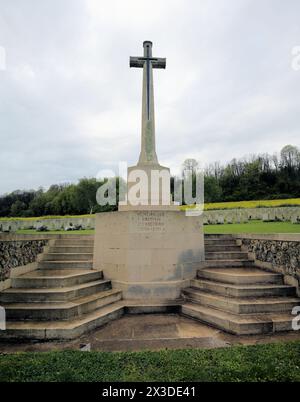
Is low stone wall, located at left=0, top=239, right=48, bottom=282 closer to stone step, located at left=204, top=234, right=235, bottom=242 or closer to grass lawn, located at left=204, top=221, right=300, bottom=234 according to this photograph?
stone step, located at left=204, top=234, right=235, bottom=242

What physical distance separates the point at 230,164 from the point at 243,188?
19275 millimetres

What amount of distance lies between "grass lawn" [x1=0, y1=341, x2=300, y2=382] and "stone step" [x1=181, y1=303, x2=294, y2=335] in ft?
3.05

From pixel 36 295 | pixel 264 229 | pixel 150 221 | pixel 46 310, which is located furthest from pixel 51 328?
pixel 264 229

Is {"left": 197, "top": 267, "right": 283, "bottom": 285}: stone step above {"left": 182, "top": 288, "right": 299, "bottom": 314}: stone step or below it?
above

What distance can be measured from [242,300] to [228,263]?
7.19 feet

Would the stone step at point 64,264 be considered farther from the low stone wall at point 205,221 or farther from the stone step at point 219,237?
the low stone wall at point 205,221

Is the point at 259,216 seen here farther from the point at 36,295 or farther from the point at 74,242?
the point at 36,295

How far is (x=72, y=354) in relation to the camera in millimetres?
3414

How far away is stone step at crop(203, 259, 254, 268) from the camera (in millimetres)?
7383

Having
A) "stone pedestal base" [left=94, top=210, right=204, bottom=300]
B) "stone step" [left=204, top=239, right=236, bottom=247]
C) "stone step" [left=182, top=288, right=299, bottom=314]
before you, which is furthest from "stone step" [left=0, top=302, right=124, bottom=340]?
"stone step" [left=204, top=239, right=236, bottom=247]

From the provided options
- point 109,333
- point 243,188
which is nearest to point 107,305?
point 109,333

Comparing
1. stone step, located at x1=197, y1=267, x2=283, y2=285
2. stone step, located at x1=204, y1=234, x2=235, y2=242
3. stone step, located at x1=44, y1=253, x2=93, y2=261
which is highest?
stone step, located at x1=204, y1=234, x2=235, y2=242

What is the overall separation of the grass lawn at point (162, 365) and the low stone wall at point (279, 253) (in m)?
2.52

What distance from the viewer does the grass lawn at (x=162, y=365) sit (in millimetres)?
2785
